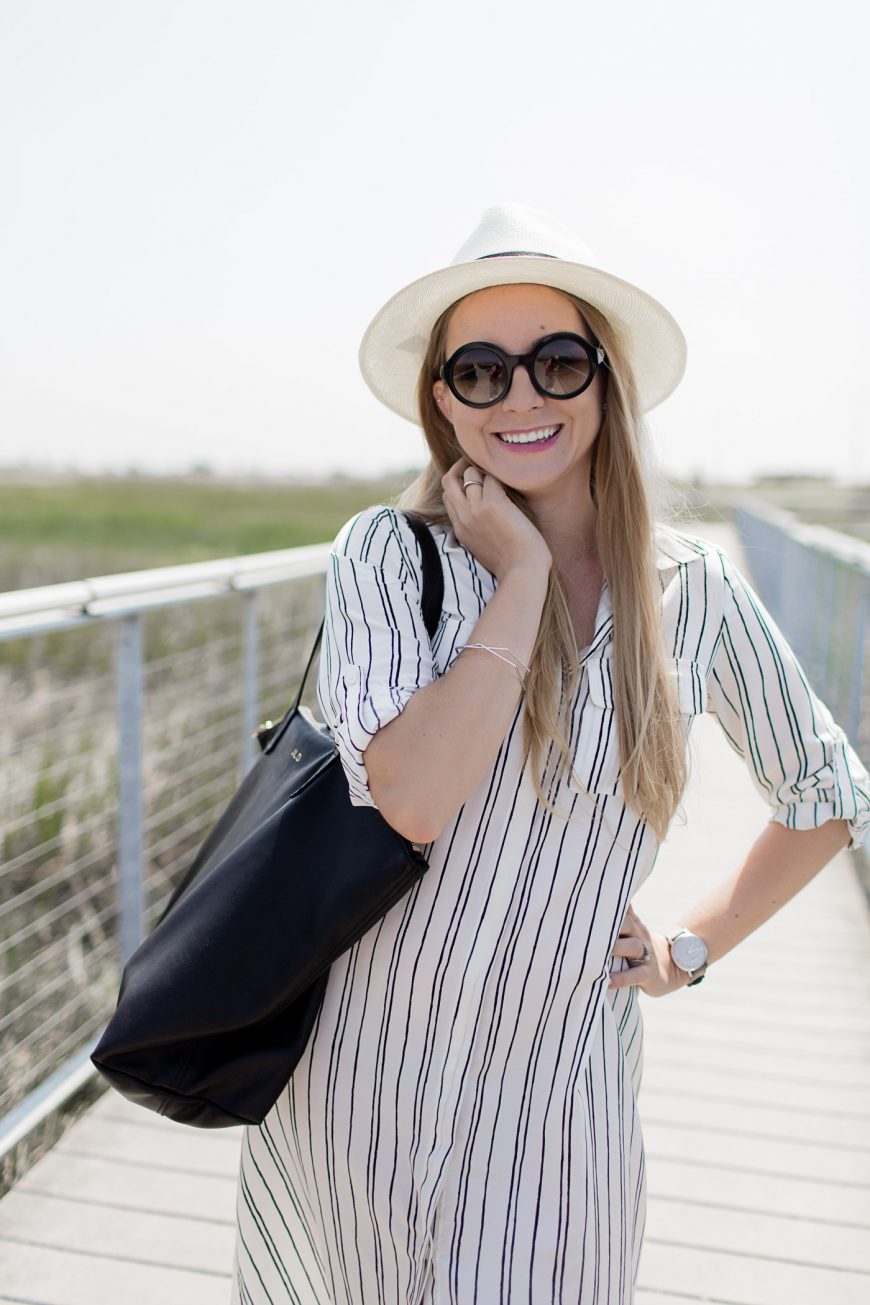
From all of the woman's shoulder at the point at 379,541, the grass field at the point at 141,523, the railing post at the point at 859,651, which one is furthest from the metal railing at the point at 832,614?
the grass field at the point at 141,523

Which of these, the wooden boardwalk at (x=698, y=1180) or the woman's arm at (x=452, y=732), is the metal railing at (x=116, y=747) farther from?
the woman's arm at (x=452, y=732)

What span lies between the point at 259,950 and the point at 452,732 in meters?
0.30

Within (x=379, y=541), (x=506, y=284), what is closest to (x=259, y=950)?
(x=379, y=541)

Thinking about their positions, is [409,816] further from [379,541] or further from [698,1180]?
[698,1180]

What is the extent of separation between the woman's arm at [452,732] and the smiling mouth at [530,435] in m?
0.20

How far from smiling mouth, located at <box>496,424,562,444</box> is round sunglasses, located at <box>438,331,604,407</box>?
0.04 metres

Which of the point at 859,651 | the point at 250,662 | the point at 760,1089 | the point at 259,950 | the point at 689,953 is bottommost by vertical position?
the point at 760,1089

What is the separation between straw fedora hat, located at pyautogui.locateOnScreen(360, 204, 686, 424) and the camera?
4.00 feet

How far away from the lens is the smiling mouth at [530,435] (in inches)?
48.9

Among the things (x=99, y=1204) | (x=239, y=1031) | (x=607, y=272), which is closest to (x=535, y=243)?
(x=607, y=272)

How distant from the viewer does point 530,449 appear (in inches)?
49.1

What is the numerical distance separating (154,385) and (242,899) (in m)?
53.7

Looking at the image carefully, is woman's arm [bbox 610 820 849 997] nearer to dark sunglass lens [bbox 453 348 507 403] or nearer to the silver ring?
the silver ring

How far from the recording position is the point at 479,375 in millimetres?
1222
